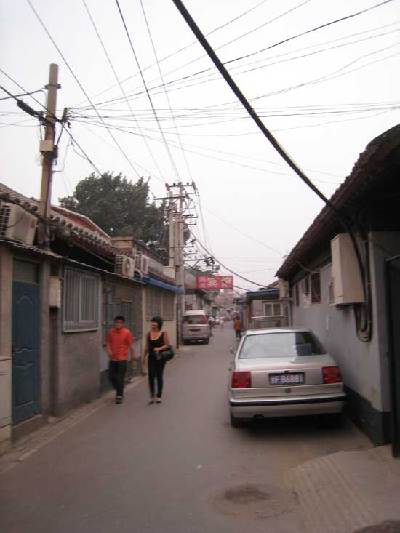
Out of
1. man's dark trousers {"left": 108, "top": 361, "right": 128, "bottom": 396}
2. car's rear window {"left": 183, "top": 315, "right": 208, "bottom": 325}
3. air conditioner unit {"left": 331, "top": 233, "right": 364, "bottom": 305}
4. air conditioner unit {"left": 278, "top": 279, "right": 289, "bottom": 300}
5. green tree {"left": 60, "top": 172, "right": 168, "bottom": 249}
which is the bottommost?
man's dark trousers {"left": 108, "top": 361, "right": 128, "bottom": 396}

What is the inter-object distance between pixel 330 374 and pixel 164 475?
9.32ft

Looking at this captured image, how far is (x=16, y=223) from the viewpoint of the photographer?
7.79 meters

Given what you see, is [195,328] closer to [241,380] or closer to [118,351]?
[118,351]

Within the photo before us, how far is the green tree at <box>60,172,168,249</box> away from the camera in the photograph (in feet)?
131

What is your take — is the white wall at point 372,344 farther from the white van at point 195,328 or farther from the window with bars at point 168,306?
the white van at point 195,328

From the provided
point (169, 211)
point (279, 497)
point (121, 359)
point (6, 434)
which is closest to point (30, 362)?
point (6, 434)

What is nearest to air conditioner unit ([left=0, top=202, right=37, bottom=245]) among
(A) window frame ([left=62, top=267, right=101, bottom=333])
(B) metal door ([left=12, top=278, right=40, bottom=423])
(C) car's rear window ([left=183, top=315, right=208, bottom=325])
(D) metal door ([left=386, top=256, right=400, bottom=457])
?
(B) metal door ([left=12, top=278, right=40, bottom=423])

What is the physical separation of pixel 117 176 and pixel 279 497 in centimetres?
3802

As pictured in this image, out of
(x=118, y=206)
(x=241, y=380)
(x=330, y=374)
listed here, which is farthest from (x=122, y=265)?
(x=118, y=206)

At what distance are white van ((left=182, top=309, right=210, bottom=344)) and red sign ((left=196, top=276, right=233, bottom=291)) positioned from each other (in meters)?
19.7

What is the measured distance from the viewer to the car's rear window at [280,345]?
28.3 ft

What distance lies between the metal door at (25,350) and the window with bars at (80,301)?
1.32 meters

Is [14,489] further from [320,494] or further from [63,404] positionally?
[63,404]

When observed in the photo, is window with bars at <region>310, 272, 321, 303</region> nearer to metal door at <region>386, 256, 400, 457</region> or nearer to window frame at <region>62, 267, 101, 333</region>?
window frame at <region>62, 267, 101, 333</region>
